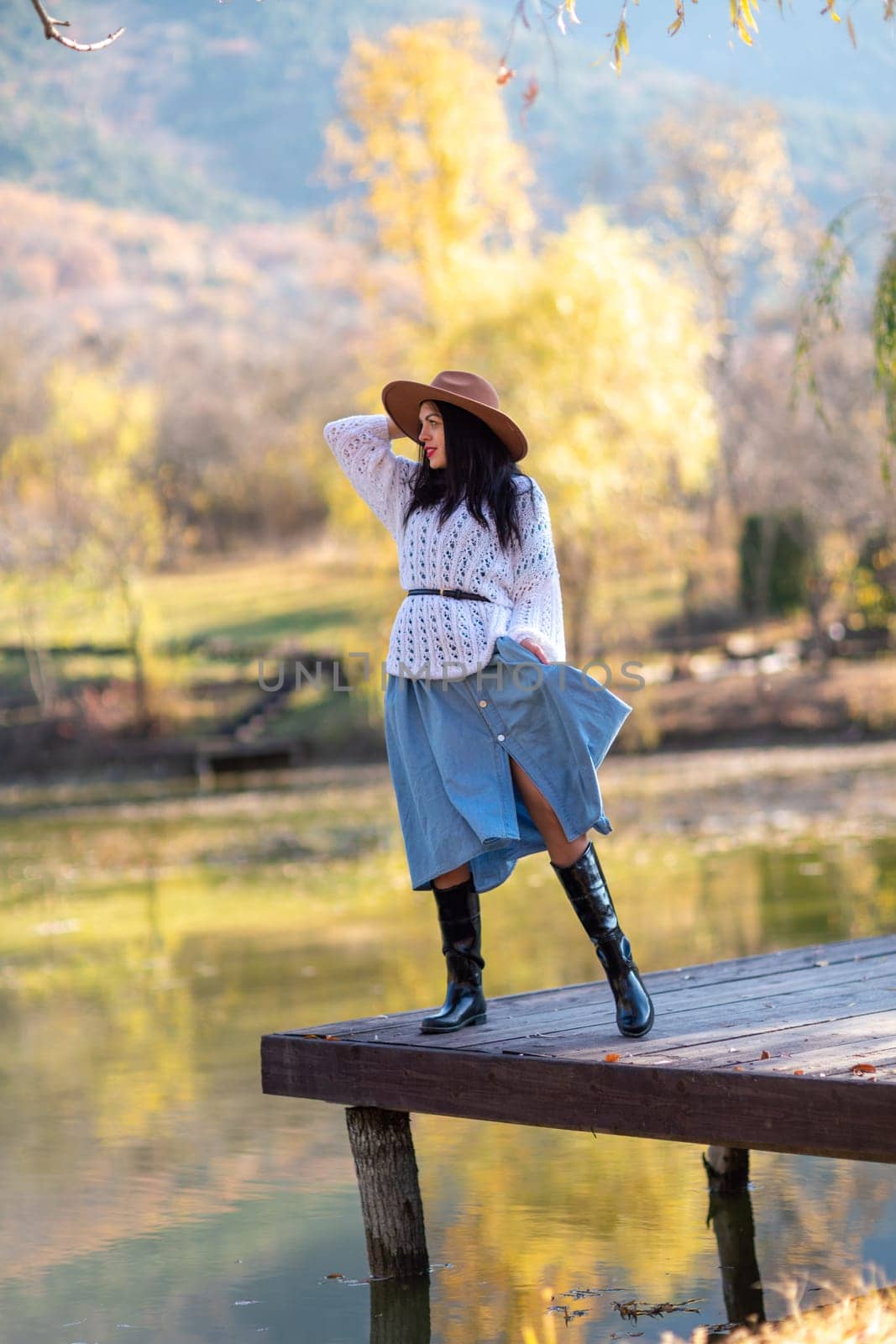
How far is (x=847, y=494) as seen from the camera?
22.8 metres

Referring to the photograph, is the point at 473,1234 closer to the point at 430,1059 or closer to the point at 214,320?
the point at 430,1059

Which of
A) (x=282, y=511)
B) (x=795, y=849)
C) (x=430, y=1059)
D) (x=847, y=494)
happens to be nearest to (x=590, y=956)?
(x=795, y=849)

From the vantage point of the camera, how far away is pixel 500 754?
4559 millimetres

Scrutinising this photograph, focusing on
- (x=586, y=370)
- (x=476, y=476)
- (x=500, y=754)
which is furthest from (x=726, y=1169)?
(x=586, y=370)

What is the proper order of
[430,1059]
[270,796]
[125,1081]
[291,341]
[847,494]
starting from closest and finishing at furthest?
1. [430,1059]
2. [125,1081]
3. [270,796]
4. [847,494]
5. [291,341]

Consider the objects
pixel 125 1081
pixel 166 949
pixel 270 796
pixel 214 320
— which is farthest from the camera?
pixel 214 320

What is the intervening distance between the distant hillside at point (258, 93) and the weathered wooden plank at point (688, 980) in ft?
238

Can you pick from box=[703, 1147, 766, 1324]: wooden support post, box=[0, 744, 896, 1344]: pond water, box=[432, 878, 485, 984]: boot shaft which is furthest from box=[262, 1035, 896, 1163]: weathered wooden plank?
box=[703, 1147, 766, 1324]: wooden support post

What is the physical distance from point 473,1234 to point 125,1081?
2634 millimetres

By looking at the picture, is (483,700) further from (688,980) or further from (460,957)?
(688,980)

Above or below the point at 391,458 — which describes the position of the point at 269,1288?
below

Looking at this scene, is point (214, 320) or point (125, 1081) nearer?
point (125, 1081)

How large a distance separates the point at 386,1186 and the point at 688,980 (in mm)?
1152

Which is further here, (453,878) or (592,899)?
(453,878)
